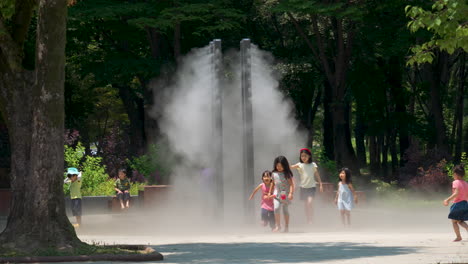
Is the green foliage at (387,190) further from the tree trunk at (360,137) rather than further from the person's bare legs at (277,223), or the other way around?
the tree trunk at (360,137)

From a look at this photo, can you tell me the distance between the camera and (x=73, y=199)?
23875 millimetres

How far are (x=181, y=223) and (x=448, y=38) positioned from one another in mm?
10294

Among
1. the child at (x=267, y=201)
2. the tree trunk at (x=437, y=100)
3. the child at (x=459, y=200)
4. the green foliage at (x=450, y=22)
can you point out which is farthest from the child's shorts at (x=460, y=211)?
the tree trunk at (x=437, y=100)

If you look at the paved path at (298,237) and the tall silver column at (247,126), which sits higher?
the tall silver column at (247,126)

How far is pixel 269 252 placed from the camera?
15.0 metres

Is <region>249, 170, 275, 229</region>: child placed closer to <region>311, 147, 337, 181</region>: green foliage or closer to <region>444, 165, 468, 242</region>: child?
<region>444, 165, 468, 242</region>: child

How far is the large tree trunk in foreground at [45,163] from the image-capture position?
1451 centimetres

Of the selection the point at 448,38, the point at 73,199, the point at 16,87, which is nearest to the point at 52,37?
the point at 16,87

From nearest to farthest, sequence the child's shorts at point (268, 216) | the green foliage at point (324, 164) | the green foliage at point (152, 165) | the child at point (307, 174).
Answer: the child's shorts at point (268, 216), the child at point (307, 174), the green foliage at point (152, 165), the green foliage at point (324, 164)

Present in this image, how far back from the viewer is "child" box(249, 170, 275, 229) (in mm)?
20250

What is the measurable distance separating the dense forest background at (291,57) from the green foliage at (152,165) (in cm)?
5

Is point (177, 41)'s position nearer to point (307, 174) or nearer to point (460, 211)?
point (307, 174)

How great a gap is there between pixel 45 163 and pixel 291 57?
1164 inches

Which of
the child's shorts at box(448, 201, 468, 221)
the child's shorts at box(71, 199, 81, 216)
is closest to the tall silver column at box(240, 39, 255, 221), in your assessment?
the child's shorts at box(71, 199, 81, 216)
